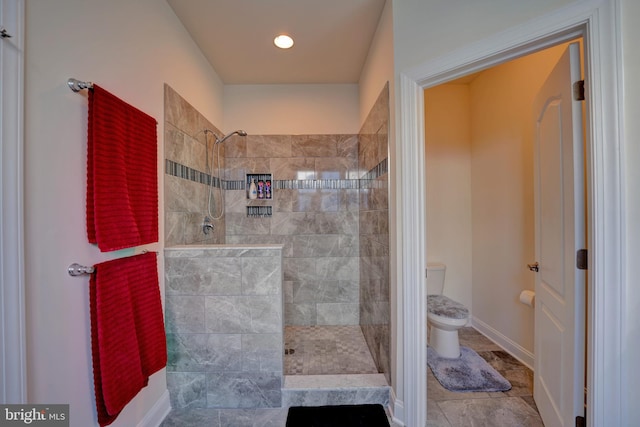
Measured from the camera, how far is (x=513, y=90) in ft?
7.52

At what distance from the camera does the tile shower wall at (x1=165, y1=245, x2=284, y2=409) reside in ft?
5.57

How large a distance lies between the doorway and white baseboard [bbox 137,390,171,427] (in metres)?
1.74

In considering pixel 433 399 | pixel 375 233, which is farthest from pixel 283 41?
pixel 433 399

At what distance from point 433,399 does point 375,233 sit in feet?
4.06

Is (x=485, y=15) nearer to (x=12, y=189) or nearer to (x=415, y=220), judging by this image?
(x=415, y=220)

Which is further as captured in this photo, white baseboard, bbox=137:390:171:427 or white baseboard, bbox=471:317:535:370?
white baseboard, bbox=471:317:535:370

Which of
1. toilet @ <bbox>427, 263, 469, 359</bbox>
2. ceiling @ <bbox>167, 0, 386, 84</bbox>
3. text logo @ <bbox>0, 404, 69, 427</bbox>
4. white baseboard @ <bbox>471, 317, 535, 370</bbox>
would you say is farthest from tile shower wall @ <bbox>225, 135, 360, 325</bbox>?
text logo @ <bbox>0, 404, 69, 427</bbox>

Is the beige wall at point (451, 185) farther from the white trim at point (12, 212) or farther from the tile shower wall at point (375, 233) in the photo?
the white trim at point (12, 212)

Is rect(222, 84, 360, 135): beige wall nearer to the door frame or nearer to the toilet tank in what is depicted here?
the toilet tank

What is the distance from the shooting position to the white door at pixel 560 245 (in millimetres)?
1178

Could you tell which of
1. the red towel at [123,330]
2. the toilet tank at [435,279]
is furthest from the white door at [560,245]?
the red towel at [123,330]

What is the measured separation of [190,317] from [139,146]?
110 cm

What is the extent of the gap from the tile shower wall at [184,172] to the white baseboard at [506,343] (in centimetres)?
287

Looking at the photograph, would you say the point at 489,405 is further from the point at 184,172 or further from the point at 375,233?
the point at 184,172
